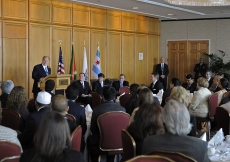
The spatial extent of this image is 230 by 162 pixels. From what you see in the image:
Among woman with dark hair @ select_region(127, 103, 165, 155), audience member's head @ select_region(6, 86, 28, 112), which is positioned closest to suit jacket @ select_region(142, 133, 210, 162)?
woman with dark hair @ select_region(127, 103, 165, 155)

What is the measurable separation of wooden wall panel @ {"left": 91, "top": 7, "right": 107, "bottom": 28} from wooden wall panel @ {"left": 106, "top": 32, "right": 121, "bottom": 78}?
567 millimetres

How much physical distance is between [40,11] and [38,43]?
3.16 feet

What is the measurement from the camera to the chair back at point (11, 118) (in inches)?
195

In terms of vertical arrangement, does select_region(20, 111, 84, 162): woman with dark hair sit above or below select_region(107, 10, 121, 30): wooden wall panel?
below

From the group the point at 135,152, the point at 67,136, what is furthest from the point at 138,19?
the point at 67,136

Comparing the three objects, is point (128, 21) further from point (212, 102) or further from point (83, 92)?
point (212, 102)

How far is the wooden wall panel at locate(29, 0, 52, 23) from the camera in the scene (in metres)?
11.0

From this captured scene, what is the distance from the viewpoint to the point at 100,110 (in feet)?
16.8

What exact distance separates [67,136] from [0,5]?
8.34m

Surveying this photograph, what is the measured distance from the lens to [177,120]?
3.15 metres

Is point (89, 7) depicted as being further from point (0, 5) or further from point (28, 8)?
point (0, 5)

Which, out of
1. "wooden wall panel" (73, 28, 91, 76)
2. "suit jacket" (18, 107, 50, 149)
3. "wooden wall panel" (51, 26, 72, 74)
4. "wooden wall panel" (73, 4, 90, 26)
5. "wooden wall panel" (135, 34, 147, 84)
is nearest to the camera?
"suit jacket" (18, 107, 50, 149)

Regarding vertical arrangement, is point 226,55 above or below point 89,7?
below

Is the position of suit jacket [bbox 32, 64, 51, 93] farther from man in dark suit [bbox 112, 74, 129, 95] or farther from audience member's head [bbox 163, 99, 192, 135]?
audience member's head [bbox 163, 99, 192, 135]
